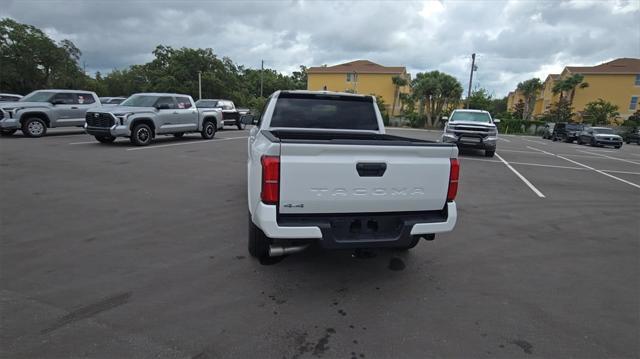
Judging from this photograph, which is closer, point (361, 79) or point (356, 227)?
point (356, 227)

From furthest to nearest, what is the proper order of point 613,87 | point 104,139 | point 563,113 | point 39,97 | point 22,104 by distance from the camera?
point 613,87, point 563,113, point 39,97, point 22,104, point 104,139

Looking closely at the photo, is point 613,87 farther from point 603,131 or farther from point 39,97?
point 39,97

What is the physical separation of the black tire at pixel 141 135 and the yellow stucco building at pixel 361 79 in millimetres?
47863

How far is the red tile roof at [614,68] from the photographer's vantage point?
52.1m

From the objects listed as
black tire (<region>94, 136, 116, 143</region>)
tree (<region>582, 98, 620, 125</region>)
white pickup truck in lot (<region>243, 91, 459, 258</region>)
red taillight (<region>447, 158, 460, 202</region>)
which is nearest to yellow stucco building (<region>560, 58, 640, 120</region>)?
tree (<region>582, 98, 620, 125</region>)

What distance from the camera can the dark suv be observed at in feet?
100

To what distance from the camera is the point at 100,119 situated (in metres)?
12.7

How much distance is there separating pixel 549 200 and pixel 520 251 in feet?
12.4

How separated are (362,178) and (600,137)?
99.2ft

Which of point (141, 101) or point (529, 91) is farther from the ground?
point (529, 91)

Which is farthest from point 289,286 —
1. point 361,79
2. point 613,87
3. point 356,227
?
point 613,87

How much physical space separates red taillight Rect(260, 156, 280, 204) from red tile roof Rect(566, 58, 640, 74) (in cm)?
6624

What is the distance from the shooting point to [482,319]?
3.15 metres

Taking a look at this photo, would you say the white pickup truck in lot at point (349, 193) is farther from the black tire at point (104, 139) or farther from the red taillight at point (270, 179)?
the black tire at point (104, 139)
